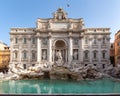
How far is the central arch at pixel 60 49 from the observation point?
42000 mm

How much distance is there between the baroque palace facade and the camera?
41.6 metres

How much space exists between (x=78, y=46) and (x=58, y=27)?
17.5 ft

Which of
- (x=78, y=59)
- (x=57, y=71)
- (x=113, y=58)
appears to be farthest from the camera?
(x=113, y=58)

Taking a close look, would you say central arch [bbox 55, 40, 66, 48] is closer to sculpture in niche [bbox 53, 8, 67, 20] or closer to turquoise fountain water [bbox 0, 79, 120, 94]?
sculpture in niche [bbox 53, 8, 67, 20]

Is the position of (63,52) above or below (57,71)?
above

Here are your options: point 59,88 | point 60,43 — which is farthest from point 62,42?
point 59,88

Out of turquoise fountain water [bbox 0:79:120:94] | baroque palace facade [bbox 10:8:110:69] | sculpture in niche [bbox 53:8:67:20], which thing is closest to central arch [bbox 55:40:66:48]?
baroque palace facade [bbox 10:8:110:69]

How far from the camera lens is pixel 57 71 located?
3031 centimetres

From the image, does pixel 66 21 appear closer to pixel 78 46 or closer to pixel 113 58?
pixel 78 46

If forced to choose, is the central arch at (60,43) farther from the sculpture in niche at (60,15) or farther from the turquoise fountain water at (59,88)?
the turquoise fountain water at (59,88)

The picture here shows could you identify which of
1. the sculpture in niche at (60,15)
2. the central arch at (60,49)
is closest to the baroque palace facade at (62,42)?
the central arch at (60,49)

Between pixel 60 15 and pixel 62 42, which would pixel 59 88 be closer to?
pixel 62 42

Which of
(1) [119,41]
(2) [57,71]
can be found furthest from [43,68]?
(1) [119,41]

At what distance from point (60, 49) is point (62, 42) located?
143cm
